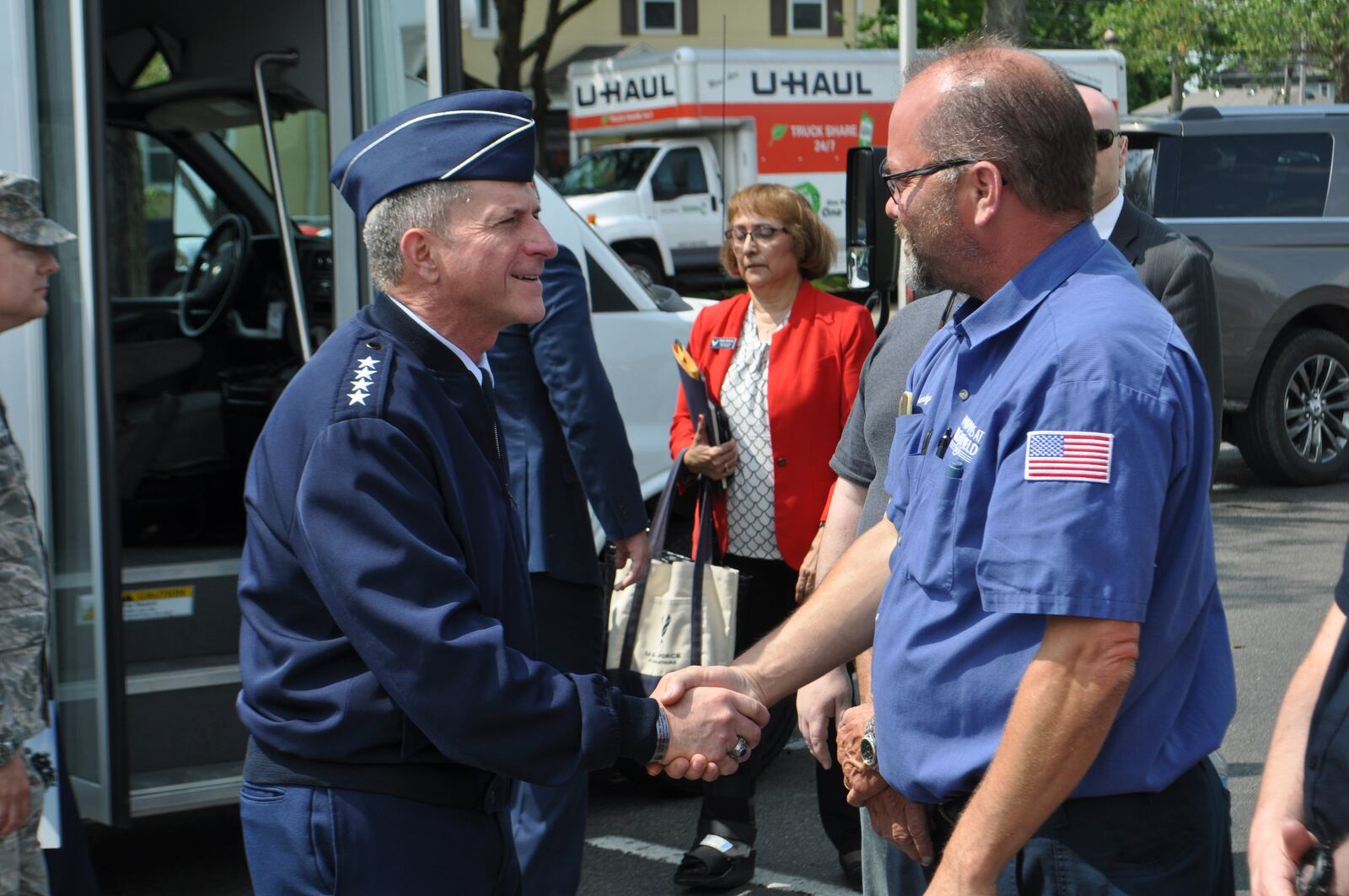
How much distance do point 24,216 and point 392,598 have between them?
5.27 feet

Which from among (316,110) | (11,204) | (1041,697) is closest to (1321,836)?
(1041,697)

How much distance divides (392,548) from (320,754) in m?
0.33

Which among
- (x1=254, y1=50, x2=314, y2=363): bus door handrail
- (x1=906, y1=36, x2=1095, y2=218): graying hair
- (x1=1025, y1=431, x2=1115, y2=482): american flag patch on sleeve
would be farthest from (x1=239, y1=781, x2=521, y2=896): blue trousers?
(x1=254, y1=50, x2=314, y2=363): bus door handrail

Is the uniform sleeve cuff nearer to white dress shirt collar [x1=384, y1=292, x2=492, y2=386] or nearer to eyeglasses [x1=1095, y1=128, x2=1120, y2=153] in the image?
white dress shirt collar [x1=384, y1=292, x2=492, y2=386]

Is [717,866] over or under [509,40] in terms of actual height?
under

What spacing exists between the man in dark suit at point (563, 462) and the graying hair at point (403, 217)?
5.88ft

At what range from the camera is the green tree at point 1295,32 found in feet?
90.1

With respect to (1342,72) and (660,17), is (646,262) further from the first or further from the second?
(660,17)

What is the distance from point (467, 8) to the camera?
473cm

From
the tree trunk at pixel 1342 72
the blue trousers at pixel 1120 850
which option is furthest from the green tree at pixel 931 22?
the blue trousers at pixel 1120 850

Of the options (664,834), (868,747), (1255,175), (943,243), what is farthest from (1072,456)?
(1255,175)

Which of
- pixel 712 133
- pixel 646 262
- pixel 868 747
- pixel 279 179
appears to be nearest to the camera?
pixel 868 747

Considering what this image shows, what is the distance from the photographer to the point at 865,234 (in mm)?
4453

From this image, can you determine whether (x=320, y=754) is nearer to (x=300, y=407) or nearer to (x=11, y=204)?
(x=300, y=407)
